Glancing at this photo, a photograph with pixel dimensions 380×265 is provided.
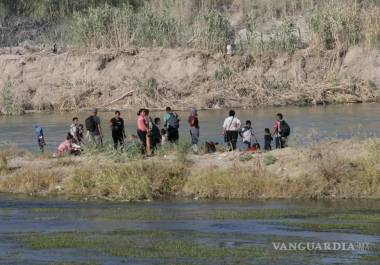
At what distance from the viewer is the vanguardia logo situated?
56.3 ft

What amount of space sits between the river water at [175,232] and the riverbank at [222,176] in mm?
691

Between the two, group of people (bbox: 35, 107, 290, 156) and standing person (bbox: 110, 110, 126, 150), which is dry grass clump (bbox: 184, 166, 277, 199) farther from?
standing person (bbox: 110, 110, 126, 150)

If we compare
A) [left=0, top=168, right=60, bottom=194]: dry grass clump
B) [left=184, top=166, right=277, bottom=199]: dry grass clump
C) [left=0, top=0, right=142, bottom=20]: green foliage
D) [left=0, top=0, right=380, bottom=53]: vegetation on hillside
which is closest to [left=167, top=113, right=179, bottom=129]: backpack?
[left=0, top=168, right=60, bottom=194]: dry grass clump

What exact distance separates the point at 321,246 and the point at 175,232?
3.07 metres

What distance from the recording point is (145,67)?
2286 inches

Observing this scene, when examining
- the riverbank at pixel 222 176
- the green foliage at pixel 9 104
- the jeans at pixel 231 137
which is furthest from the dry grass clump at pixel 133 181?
the green foliage at pixel 9 104

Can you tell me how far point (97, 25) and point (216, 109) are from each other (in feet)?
34.8

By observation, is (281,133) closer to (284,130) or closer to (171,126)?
(284,130)

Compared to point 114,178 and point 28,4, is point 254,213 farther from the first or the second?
point 28,4

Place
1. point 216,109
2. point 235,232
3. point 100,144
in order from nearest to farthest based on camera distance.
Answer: point 235,232 → point 100,144 → point 216,109

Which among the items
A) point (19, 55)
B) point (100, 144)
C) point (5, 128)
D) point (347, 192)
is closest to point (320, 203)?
point (347, 192)

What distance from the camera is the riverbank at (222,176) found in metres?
23.7

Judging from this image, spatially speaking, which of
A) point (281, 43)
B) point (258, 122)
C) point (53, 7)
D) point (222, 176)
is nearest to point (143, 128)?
point (222, 176)

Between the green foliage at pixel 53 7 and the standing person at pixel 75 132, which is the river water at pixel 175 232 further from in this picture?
the green foliage at pixel 53 7
